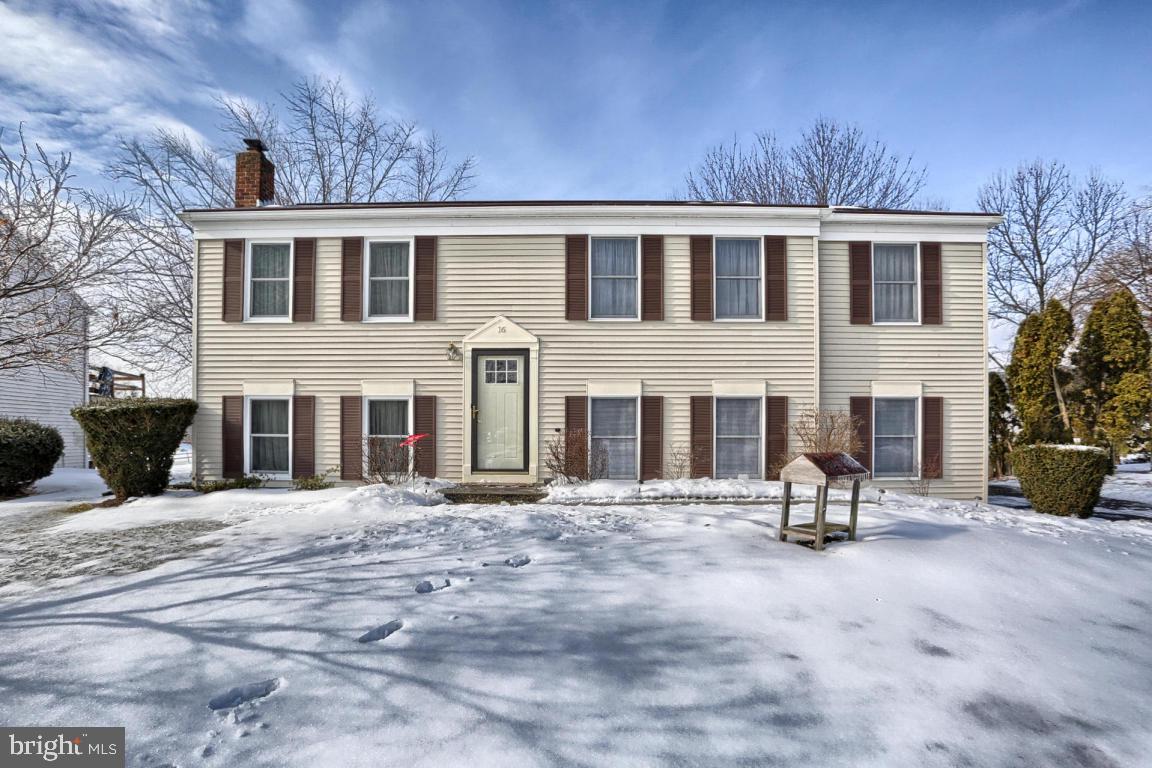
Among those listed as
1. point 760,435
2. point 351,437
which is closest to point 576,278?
point 760,435

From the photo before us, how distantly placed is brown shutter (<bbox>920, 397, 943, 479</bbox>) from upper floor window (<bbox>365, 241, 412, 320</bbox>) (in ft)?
33.8

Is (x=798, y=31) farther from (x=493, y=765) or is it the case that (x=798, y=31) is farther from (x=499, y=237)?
(x=493, y=765)

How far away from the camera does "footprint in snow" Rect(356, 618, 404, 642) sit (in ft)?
11.4

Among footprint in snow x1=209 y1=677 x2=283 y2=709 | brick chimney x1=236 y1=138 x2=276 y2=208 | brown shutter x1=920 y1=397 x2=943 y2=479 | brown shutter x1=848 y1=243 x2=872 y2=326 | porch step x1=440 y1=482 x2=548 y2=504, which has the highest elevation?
brick chimney x1=236 y1=138 x2=276 y2=208

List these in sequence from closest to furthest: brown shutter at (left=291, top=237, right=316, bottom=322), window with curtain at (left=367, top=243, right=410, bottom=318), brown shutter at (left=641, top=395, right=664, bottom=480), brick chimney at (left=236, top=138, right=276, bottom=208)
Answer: brown shutter at (left=641, top=395, right=664, bottom=480), brown shutter at (left=291, top=237, right=316, bottom=322), window with curtain at (left=367, top=243, right=410, bottom=318), brick chimney at (left=236, top=138, right=276, bottom=208)

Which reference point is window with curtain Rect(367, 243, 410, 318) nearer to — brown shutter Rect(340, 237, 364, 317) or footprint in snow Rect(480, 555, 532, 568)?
brown shutter Rect(340, 237, 364, 317)

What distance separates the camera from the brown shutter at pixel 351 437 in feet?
33.5

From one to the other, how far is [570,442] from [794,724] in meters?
7.30

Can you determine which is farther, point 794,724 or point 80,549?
point 80,549

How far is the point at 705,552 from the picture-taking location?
17.3ft

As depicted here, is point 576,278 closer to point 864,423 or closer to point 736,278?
point 736,278

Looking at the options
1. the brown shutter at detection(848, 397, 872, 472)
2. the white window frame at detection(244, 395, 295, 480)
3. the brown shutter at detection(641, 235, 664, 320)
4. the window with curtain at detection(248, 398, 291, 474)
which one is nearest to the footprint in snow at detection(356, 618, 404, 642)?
the brown shutter at detection(641, 235, 664, 320)

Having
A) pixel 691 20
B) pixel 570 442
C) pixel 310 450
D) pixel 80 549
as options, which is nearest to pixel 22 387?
pixel 310 450

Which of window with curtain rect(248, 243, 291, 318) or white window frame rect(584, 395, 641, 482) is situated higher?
window with curtain rect(248, 243, 291, 318)
